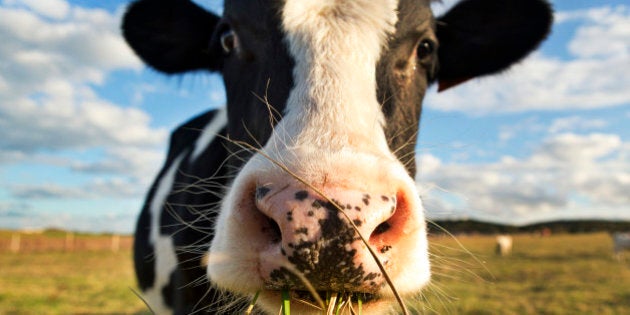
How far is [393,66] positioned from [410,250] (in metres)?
1.12

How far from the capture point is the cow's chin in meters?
Result: 1.77

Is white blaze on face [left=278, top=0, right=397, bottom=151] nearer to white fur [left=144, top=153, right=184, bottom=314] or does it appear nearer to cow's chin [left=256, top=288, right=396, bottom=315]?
cow's chin [left=256, top=288, right=396, bottom=315]

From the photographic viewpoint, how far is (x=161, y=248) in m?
4.36

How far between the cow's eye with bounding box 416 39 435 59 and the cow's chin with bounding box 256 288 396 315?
1592 millimetres

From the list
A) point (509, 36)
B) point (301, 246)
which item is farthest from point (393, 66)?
point (509, 36)

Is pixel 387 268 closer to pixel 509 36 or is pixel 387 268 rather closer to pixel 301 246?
pixel 301 246

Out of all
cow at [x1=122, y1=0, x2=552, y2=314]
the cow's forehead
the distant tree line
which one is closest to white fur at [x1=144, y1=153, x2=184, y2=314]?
cow at [x1=122, y1=0, x2=552, y2=314]

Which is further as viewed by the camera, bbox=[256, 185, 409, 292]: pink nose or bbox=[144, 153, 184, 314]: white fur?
bbox=[144, 153, 184, 314]: white fur

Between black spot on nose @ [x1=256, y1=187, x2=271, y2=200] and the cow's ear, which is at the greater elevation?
black spot on nose @ [x1=256, y1=187, x2=271, y2=200]

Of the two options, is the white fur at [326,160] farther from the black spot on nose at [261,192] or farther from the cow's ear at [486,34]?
the cow's ear at [486,34]

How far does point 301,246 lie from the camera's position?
1562 mm

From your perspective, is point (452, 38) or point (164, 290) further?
point (164, 290)

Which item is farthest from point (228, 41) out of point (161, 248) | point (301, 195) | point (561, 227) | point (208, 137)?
point (561, 227)

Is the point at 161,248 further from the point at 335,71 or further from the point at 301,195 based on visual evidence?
the point at 301,195
